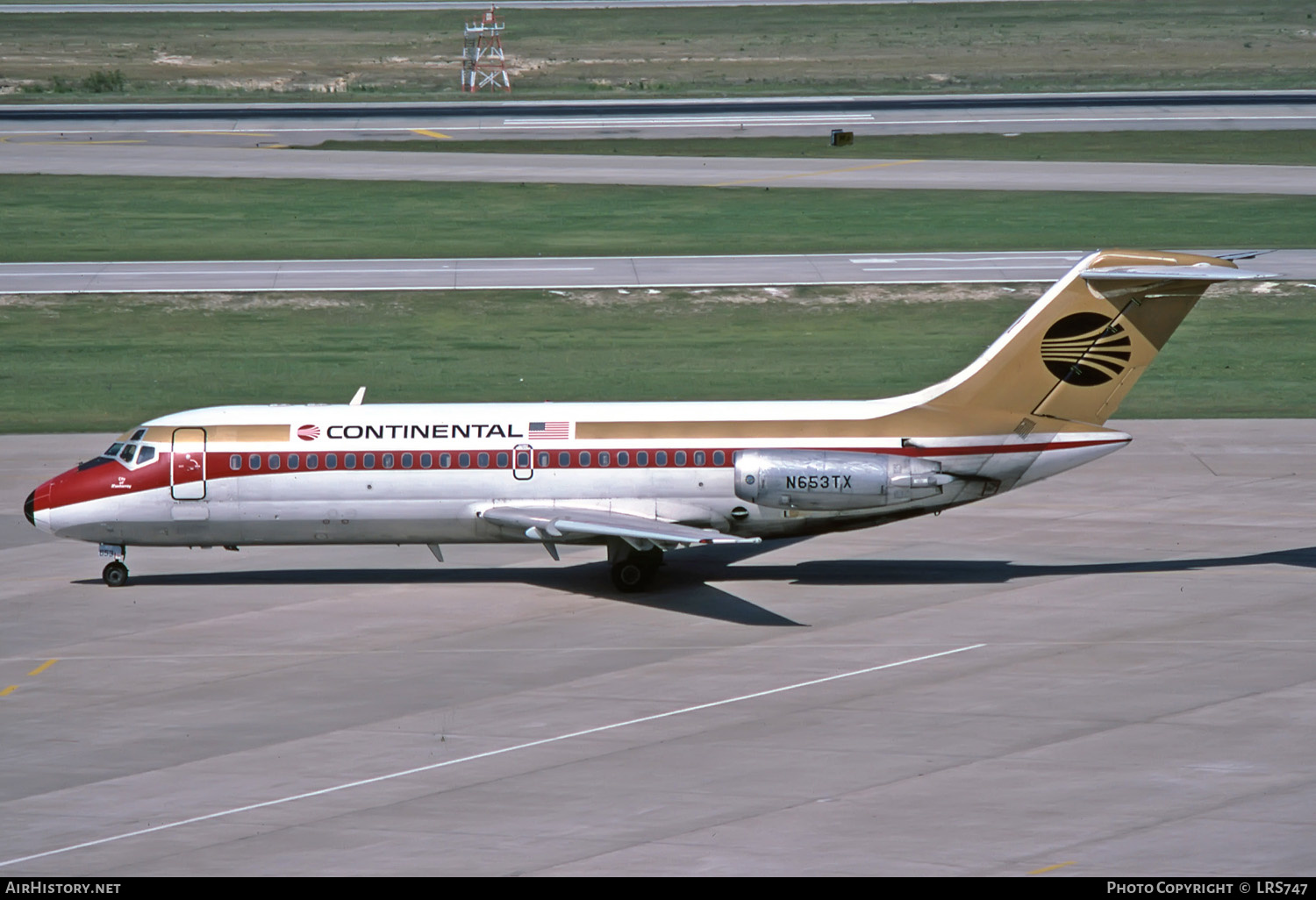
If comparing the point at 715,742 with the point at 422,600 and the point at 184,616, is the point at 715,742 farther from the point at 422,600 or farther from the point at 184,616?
the point at 184,616

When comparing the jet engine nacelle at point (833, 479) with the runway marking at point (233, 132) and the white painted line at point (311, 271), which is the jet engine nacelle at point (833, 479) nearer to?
the white painted line at point (311, 271)

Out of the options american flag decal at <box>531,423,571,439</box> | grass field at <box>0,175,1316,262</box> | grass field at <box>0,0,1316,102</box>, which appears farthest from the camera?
grass field at <box>0,0,1316,102</box>

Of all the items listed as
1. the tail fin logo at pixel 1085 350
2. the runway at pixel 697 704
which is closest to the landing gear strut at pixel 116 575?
the runway at pixel 697 704

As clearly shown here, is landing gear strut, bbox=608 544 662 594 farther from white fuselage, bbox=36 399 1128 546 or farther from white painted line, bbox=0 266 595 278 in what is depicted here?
Result: white painted line, bbox=0 266 595 278

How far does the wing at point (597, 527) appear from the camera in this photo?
90.4 feet

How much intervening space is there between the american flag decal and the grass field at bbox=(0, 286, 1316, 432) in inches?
502

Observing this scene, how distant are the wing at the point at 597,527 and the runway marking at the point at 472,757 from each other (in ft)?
10.4

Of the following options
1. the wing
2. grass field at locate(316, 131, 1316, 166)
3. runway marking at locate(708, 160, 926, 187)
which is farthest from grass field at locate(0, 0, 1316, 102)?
the wing

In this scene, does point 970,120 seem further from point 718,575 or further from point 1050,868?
point 1050,868

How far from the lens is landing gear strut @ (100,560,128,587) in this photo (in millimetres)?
30875

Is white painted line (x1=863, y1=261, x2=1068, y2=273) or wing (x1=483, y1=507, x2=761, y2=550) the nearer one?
wing (x1=483, y1=507, x2=761, y2=550)

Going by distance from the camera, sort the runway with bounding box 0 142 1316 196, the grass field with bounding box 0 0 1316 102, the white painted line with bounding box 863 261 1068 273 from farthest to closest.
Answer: the grass field with bounding box 0 0 1316 102 → the runway with bounding box 0 142 1316 196 → the white painted line with bounding box 863 261 1068 273

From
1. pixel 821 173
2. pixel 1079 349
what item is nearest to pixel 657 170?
pixel 821 173

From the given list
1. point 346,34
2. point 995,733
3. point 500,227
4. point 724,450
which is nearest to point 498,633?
point 724,450
